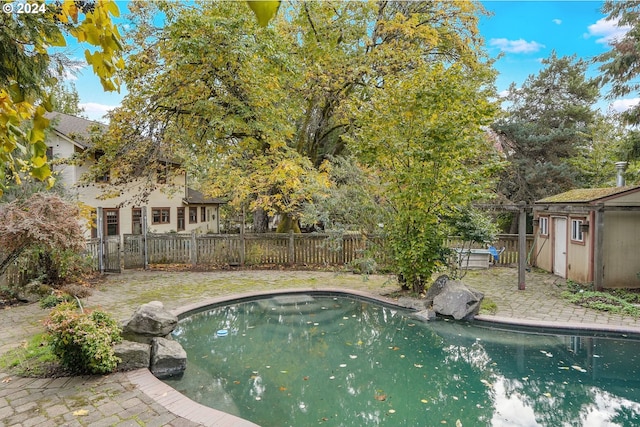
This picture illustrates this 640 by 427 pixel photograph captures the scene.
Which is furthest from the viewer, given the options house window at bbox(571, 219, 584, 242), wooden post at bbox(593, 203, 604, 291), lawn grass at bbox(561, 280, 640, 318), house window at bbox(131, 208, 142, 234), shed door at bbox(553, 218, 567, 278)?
house window at bbox(131, 208, 142, 234)

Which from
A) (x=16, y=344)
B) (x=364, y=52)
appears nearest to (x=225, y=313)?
(x=16, y=344)

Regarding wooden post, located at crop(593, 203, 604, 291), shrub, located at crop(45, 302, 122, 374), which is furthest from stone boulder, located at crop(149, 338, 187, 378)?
wooden post, located at crop(593, 203, 604, 291)

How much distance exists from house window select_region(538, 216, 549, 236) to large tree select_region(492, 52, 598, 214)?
5.70 metres

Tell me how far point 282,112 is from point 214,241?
4.63 metres

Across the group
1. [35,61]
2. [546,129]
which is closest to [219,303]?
[35,61]

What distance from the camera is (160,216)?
19.9 metres

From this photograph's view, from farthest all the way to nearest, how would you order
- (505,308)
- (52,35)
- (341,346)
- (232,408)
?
(505,308) < (341,346) < (232,408) < (52,35)

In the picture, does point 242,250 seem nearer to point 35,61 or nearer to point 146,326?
point 146,326

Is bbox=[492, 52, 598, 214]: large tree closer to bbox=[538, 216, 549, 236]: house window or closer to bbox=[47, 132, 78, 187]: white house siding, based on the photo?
bbox=[538, 216, 549, 236]: house window

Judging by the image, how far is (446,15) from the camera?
13078mm

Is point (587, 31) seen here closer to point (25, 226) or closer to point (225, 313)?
point (225, 313)

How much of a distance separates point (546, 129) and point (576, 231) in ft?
32.4

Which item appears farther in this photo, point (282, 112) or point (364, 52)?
point (364, 52)

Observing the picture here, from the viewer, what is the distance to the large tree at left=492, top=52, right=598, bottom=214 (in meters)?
16.6
